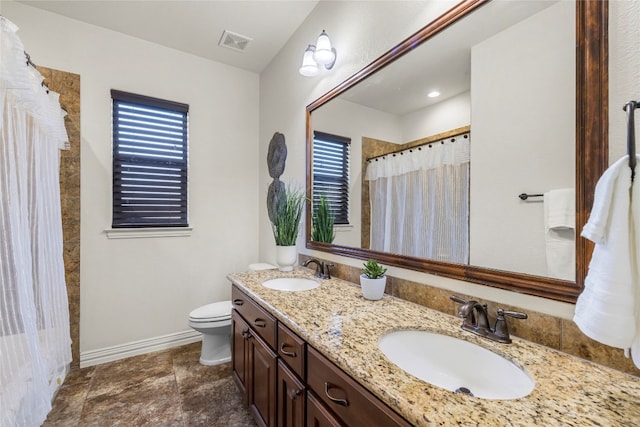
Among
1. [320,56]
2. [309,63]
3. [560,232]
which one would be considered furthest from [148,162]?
[560,232]

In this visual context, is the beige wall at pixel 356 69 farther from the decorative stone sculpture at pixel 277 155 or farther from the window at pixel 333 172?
the window at pixel 333 172

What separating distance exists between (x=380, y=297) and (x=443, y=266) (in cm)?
35

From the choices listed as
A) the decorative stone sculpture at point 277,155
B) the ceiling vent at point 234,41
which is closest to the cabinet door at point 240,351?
the decorative stone sculpture at point 277,155

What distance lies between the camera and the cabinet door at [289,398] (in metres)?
1.08

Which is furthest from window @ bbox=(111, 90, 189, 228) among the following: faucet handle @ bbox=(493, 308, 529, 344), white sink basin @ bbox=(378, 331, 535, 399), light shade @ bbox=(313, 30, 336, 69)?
faucet handle @ bbox=(493, 308, 529, 344)

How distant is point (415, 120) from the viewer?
1.39 meters

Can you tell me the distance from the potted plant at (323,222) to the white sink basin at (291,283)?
326 mm

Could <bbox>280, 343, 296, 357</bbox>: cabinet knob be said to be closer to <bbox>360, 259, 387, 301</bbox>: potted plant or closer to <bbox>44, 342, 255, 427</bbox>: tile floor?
<bbox>360, 259, 387, 301</bbox>: potted plant

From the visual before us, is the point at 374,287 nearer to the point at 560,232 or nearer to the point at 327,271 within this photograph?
the point at 327,271

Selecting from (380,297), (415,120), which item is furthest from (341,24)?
(380,297)

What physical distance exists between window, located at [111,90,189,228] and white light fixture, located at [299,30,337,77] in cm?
141

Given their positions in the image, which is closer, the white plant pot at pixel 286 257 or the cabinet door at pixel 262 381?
the cabinet door at pixel 262 381

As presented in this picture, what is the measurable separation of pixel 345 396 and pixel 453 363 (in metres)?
0.42

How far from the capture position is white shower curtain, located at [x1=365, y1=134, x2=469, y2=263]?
1.19 metres
